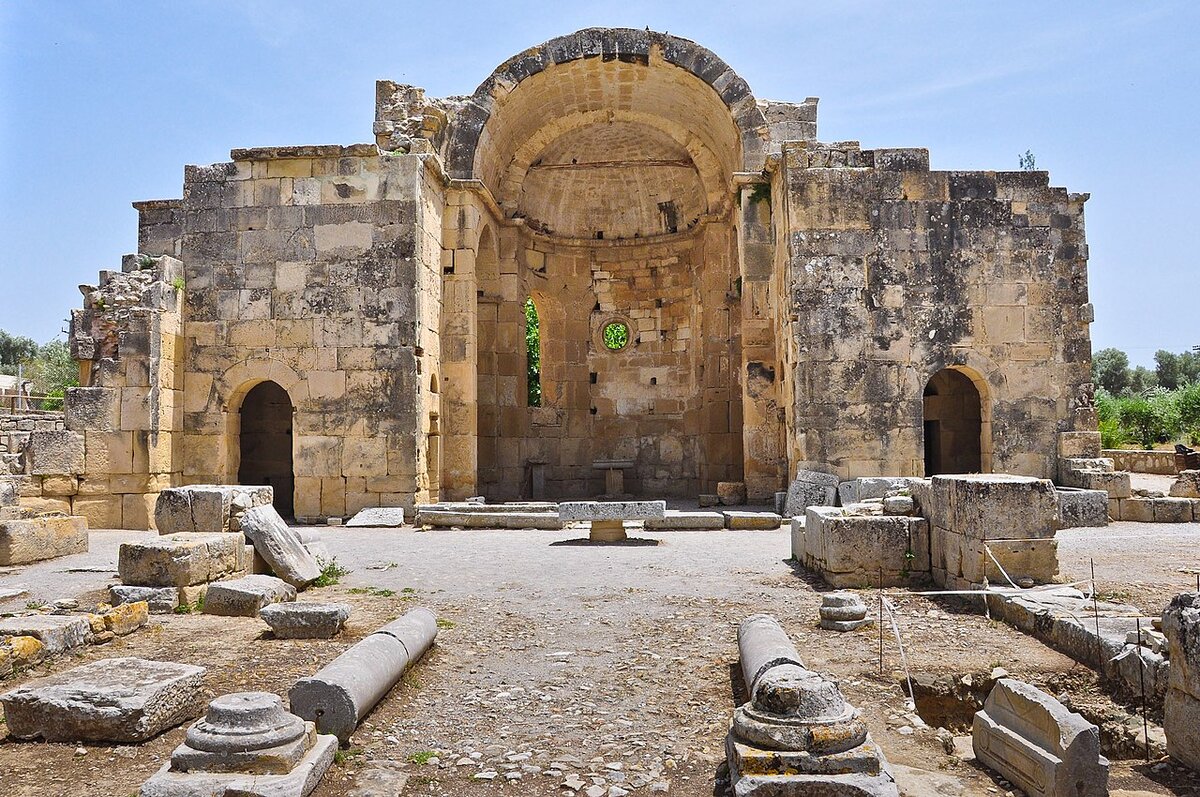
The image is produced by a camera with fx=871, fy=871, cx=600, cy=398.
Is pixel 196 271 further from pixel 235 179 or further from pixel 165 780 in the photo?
pixel 165 780

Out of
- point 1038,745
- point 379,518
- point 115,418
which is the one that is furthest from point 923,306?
point 115,418

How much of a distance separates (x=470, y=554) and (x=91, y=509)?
21.3 feet

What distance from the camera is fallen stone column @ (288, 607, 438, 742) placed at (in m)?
4.29

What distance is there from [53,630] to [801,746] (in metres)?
4.97

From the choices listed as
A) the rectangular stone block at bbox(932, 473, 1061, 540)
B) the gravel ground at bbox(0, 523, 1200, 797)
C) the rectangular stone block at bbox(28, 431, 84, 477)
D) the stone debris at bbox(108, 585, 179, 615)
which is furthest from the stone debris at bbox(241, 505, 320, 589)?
the rectangular stone block at bbox(932, 473, 1061, 540)

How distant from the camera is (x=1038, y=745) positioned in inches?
147

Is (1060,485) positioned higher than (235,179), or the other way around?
(235,179)

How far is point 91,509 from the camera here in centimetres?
1302

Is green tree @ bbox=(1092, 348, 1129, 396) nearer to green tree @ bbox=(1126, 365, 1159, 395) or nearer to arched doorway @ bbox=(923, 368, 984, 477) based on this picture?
green tree @ bbox=(1126, 365, 1159, 395)

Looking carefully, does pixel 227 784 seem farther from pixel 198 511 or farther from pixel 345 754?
Result: pixel 198 511

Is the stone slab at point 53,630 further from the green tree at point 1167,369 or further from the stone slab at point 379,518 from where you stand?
the green tree at point 1167,369

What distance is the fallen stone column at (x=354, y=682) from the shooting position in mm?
4293

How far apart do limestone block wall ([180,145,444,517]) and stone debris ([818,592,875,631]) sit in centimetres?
885

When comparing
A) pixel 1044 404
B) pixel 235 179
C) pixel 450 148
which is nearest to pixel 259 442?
pixel 235 179
